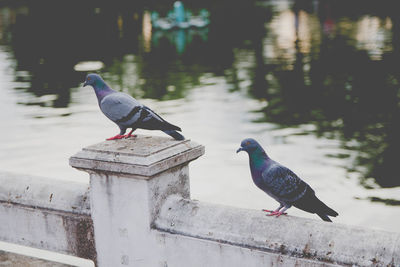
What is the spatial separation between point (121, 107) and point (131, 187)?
59cm

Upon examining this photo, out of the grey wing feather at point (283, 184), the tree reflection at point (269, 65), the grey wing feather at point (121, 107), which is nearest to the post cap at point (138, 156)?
the grey wing feather at point (121, 107)

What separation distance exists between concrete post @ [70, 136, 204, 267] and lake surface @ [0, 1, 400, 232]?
2.12ft

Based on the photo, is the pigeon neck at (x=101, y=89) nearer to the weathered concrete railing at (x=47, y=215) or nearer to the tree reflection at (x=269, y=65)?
the weathered concrete railing at (x=47, y=215)

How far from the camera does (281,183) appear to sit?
3143 mm

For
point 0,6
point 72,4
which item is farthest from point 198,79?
point 0,6

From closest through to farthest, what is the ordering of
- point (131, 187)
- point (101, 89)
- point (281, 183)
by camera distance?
point (281, 183), point (131, 187), point (101, 89)

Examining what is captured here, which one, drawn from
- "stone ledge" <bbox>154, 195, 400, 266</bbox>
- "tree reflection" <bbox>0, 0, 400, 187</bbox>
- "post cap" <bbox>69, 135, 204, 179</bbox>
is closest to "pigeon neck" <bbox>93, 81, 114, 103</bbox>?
"post cap" <bbox>69, 135, 204, 179</bbox>

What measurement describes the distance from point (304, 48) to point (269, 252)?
805 inches

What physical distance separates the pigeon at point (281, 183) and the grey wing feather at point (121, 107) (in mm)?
786

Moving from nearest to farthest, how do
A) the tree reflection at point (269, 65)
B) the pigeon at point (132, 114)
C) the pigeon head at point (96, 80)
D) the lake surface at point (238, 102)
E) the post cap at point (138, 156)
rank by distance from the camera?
the post cap at point (138, 156)
the pigeon at point (132, 114)
the pigeon head at point (96, 80)
the lake surface at point (238, 102)
the tree reflection at point (269, 65)

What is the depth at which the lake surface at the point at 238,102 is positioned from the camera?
7758 millimetres

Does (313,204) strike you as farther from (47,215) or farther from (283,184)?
(47,215)

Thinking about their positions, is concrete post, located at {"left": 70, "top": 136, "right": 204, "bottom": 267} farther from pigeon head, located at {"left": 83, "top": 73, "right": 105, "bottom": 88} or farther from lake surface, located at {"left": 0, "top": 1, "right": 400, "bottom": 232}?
lake surface, located at {"left": 0, "top": 1, "right": 400, "bottom": 232}

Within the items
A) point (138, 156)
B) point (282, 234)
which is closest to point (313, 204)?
point (282, 234)
